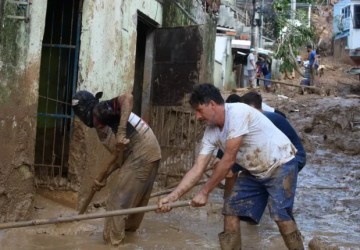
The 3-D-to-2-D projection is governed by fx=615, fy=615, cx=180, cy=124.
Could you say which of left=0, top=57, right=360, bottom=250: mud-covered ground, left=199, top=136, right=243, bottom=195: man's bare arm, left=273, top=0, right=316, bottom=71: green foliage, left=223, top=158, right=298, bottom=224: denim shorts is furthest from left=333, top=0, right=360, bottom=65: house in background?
left=199, top=136, right=243, bottom=195: man's bare arm

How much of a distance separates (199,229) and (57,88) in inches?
108

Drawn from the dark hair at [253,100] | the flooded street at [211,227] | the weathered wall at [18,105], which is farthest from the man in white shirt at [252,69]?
the dark hair at [253,100]

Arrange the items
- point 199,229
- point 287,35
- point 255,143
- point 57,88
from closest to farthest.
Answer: point 255,143 < point 199,229 < point 57,88 < point 287,35

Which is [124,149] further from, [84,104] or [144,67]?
[144,67]

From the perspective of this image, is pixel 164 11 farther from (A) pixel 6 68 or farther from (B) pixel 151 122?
(A) pixel 6 68

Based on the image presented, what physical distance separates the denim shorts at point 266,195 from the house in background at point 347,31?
27.7 meters

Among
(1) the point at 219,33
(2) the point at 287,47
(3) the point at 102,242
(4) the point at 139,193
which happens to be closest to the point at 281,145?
A: (4) the point at 139,193

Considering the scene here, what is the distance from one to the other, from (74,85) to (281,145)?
3346 millimetres

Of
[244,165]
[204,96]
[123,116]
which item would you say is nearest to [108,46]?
[123,116]

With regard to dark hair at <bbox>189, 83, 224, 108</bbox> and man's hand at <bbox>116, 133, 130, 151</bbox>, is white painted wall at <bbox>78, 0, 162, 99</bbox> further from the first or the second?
dark hair at <bbox>189, 83, 224, 108</bbox>

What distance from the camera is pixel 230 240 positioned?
5215 mm

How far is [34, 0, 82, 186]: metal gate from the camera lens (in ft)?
25.1

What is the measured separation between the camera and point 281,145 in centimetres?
494

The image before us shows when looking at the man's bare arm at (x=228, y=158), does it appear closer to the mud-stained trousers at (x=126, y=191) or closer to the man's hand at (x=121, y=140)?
the man's hand at (x=121, y=140)
